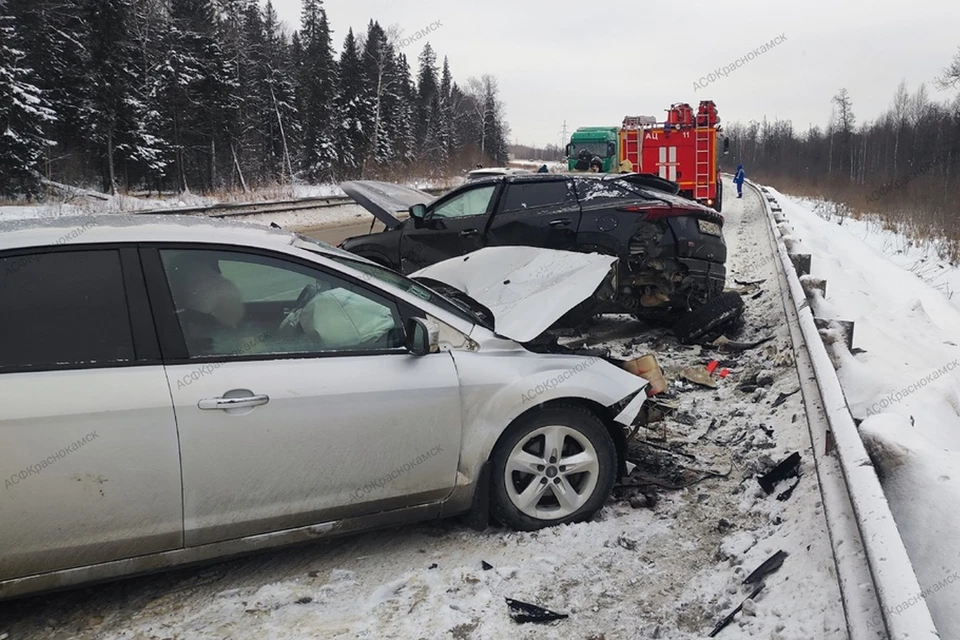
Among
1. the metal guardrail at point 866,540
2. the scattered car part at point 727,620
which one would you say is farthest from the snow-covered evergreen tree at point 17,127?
the scattered car part at point 727,620

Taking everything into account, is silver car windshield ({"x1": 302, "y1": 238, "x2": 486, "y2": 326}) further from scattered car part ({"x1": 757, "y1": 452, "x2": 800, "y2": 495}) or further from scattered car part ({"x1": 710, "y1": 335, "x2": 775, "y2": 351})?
scattered car part ({"x1": 710, "y1": 335, "x2": 775, "y2": 351})

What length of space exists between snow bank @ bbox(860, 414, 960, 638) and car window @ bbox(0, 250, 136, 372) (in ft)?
10.5

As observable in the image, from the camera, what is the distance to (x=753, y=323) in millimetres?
7812

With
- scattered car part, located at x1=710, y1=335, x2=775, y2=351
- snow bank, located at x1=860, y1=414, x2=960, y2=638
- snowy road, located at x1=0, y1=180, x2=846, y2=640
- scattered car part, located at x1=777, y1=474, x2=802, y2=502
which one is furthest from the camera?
scattered car part, located at x1=710, y1=335, x2=775, y2=351

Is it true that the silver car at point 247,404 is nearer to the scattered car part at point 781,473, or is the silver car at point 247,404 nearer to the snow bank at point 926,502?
the scattered car part at point 781,473

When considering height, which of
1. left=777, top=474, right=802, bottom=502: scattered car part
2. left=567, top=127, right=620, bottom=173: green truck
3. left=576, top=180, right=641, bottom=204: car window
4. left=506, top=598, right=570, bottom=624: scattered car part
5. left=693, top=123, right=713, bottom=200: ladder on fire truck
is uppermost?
left=567, top=127, right=620, bottom=173: green truck

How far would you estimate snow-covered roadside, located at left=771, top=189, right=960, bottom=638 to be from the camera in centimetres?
270

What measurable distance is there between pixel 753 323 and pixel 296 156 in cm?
5591

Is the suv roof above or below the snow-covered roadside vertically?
above

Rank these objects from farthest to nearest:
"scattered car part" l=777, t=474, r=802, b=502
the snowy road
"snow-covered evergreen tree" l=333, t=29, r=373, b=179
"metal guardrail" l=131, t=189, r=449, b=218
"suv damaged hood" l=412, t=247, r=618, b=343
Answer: "snow-covered evergreen tree" l=333, t=29, r=373, b=179, "metal guardrail" l=131, t=189, r=449, b=218, "suv damaged hood" l=412, t=247, r=618, b=343, "scattered car part" l=777, t=474, r=802, b=502, the snowy road

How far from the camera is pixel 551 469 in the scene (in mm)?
3570

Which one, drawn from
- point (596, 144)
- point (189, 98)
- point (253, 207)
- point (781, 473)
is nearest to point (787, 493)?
point (781, 473)

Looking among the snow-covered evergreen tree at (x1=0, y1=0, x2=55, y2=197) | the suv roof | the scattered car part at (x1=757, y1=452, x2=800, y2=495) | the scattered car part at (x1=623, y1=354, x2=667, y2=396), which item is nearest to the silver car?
the scattered car part at (x1=623, y1=354, x2=667, y2=396)

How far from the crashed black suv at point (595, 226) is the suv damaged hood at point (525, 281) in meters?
2.33
